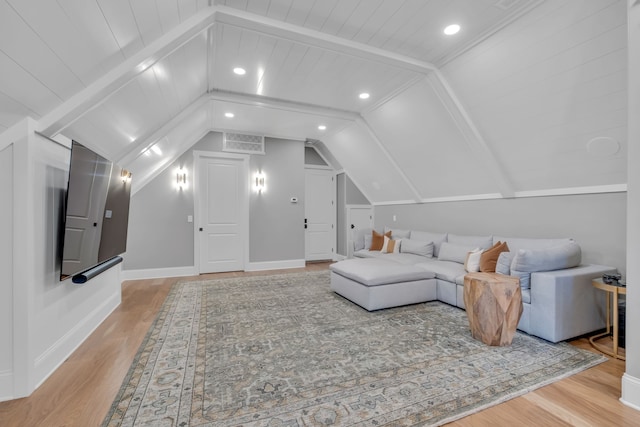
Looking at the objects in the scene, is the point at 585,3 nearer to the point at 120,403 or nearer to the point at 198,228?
the point at 120,403

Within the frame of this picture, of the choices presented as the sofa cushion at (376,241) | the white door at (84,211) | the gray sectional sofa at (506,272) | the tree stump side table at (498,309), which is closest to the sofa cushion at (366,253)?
the sofa cushion at (376,241)

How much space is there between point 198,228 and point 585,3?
18.7ft

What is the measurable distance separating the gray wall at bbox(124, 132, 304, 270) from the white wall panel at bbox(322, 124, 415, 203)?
3.09 ft

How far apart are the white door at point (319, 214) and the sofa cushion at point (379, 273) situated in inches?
130

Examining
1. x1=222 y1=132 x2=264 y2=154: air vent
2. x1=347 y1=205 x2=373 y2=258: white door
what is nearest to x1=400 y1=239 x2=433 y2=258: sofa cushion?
x1=347 y1=205 x2=373 y2=258: white door

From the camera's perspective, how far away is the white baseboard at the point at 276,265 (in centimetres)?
574

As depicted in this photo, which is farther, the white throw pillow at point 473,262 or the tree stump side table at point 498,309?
the white throw pillow at point 473,262

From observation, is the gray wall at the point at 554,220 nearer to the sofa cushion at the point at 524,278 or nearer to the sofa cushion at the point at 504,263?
the sofa cushion at the point at 504,263

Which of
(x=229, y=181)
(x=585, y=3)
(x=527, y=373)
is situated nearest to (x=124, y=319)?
(x=229, y=181)

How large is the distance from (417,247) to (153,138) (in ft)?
13.8

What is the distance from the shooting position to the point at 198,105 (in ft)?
12.8

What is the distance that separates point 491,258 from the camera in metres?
3.23

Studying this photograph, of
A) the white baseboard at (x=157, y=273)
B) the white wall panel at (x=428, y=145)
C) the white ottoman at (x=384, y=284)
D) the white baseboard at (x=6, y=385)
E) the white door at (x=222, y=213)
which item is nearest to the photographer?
the white baseboard at (x=6, y=385)

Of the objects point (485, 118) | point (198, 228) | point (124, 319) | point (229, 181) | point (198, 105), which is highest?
point (198, 105)
